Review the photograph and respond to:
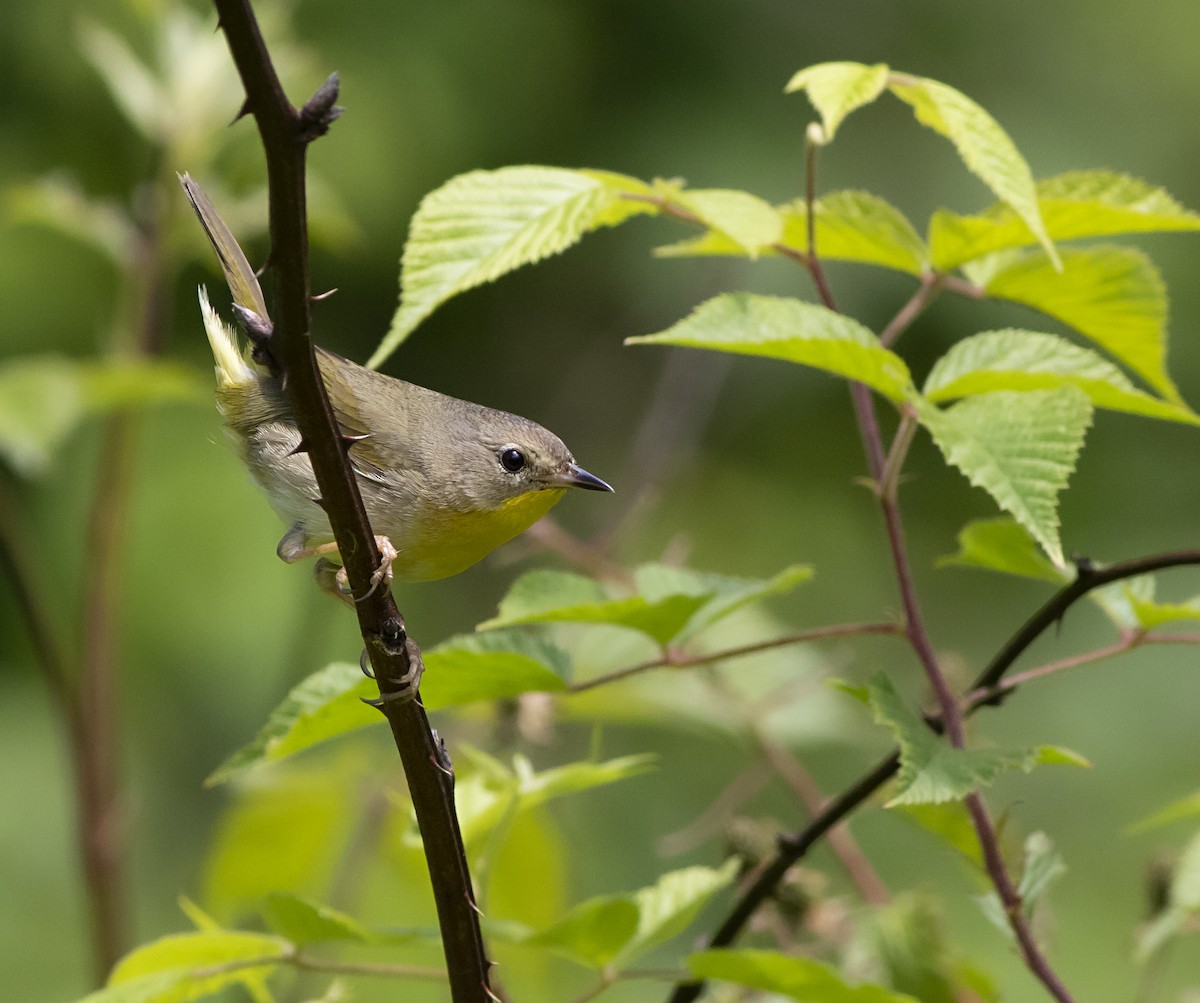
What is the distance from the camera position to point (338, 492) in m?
1.24

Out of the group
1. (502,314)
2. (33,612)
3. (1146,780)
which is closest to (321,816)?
(33,612)

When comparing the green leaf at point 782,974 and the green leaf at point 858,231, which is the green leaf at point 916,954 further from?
the green leaf at point 858,231

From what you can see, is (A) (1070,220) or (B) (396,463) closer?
(A) (1070,220)

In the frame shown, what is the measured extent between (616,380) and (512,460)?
157 inches

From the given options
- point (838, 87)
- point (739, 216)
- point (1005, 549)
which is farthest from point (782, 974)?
point (838, 87)

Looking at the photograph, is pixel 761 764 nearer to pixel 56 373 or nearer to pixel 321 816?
pixel 321 816

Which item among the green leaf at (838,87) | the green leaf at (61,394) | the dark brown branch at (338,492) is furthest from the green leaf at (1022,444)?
the green leaf at (61,394)

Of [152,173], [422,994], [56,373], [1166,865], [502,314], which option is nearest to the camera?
[1166,865]

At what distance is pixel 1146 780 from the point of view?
5.22 metres

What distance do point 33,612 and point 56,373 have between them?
1.73 ft

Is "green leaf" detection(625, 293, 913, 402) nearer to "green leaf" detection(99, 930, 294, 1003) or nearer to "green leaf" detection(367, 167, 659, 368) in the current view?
"green leaf" detection(367, 167, 659, 368)

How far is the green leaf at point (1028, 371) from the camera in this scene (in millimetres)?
1533

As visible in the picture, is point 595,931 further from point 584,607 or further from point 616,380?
point 616,380

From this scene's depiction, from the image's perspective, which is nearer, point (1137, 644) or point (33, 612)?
point (1137, 644)
